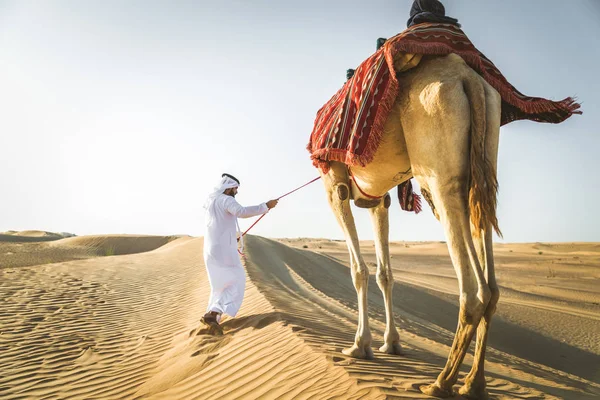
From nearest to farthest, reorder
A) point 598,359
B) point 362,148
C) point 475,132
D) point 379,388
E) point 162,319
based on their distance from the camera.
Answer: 1. point 475,132
2. point 379,388
3. point 362,148
4. point 162,319
5. point 598,359

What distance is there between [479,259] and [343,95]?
222 centimetres

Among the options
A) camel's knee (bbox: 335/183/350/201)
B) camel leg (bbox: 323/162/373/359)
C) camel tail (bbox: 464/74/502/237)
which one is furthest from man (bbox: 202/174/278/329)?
camel tail (bbox: 464/74/502/237)

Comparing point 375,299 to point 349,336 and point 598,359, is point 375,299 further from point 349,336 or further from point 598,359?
point 349,336

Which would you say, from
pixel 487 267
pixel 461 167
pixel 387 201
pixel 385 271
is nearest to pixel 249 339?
pixel 385 271

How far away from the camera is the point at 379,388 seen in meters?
3.21

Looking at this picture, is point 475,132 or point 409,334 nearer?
point 475,132

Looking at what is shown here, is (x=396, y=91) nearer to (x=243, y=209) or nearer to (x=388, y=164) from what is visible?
Result: (x=388, y=164)

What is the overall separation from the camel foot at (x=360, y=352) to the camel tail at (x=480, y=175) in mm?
2142

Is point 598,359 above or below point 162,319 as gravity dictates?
below

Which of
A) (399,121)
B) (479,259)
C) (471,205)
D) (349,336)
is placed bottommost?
(349,336)

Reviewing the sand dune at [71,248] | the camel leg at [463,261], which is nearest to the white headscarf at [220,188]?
the camel leg at [463,261]

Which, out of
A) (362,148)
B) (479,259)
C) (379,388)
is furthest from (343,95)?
A: (379,388)

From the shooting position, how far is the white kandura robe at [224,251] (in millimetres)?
6293

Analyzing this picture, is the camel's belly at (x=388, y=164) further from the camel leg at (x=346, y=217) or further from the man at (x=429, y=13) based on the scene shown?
the man at (x=429, y=13)
